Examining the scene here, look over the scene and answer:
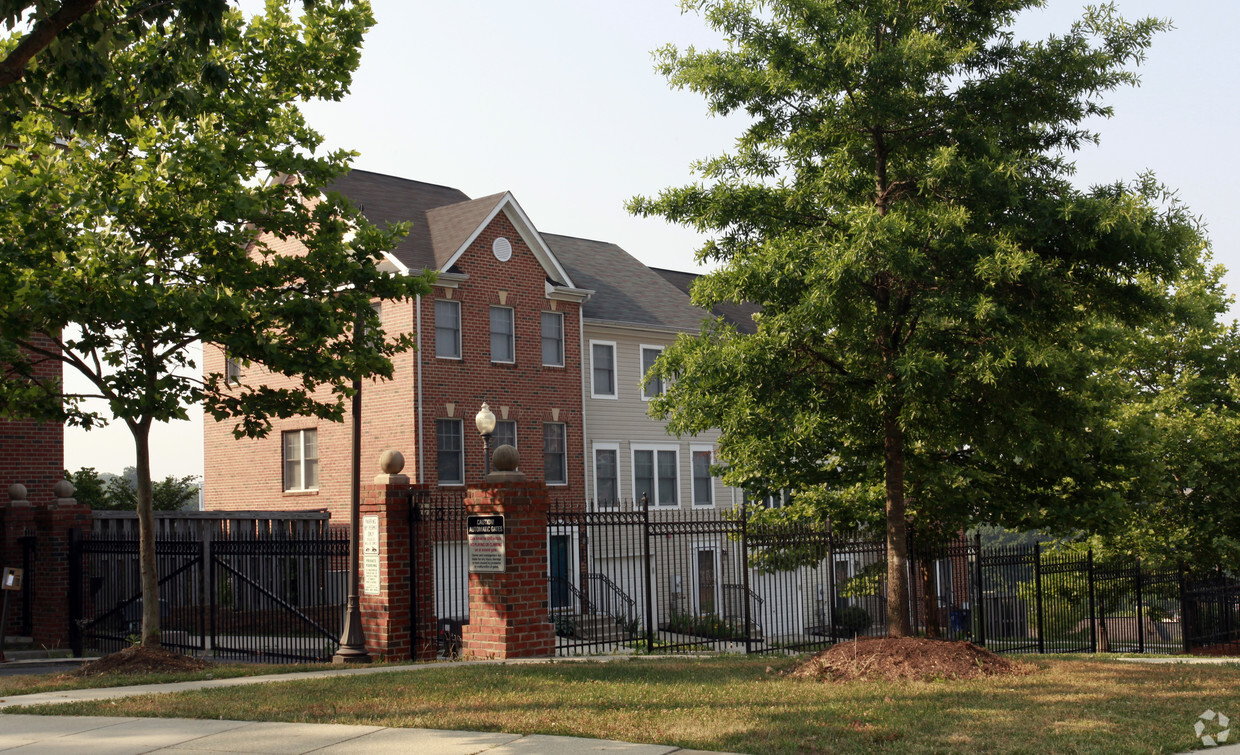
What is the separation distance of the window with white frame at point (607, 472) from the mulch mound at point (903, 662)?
1915 centimetres

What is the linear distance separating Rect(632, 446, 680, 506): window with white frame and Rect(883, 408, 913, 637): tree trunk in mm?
19121

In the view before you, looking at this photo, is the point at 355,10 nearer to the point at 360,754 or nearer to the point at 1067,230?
the point at 1067,230

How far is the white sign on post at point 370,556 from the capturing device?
48.2 feet

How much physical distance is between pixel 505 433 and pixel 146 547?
50.6ft

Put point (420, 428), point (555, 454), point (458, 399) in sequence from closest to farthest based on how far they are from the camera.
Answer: point (420, 428) → point (458, 399) → point (555, 454)

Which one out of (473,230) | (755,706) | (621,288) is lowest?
(755,706)

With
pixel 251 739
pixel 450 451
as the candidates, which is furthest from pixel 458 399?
pixel 251 739

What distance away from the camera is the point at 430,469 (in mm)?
26953

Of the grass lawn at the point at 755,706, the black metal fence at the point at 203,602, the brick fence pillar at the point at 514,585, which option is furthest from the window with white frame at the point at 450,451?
the grass lawn at the point at 755,706

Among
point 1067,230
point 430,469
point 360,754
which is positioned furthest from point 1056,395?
point 430,469

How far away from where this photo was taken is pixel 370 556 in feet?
48.7

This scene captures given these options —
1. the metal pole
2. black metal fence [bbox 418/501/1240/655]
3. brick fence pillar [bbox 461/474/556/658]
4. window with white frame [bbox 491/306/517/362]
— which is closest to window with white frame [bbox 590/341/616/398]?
window with white frame [bbox 491/306/517/362]

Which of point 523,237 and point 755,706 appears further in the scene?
point 523,237

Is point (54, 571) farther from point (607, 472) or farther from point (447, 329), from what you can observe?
point (607, 472)
